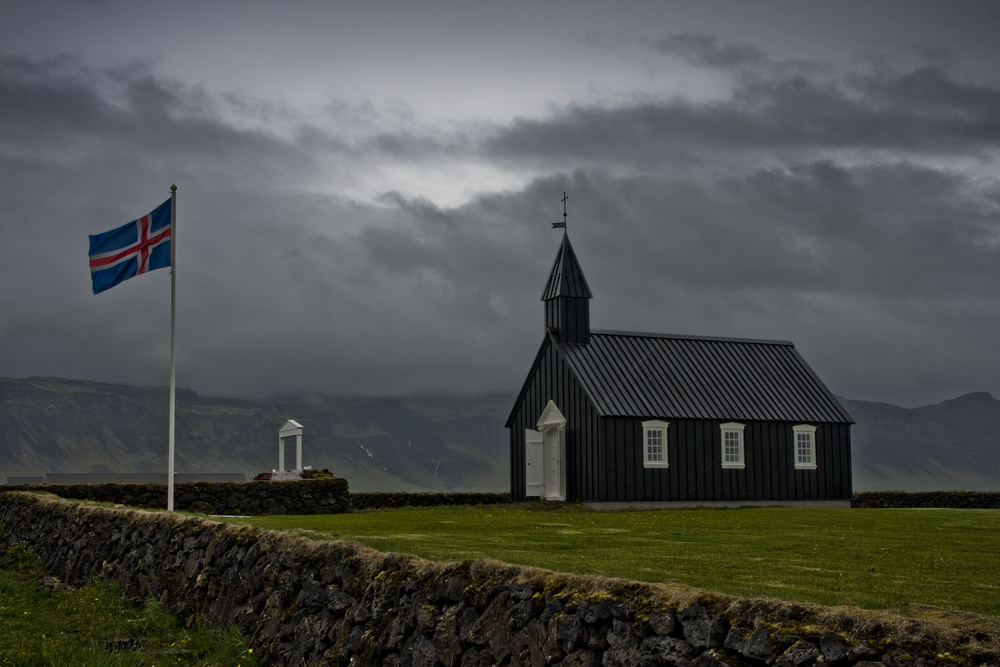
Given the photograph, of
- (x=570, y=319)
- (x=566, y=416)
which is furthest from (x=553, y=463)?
(x=570, y=319)

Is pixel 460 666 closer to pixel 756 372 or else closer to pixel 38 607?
pixel 38 607

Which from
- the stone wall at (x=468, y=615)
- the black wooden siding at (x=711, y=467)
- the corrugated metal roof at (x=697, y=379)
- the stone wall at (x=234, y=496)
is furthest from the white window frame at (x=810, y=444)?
the stone wall at (x=468, y=615)

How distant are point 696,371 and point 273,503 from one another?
16.0 metres

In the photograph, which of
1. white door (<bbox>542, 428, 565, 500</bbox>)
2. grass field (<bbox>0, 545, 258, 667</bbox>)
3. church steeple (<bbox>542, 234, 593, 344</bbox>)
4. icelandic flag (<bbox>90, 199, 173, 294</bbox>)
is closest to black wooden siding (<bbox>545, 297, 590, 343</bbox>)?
church steeple (<bbox>542, 234, 593, 344</bbox>)

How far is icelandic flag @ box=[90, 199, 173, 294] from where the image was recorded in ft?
78.2

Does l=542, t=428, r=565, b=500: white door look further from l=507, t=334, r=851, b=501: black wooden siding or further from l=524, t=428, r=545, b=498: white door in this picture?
l=507, t=334, r=851, b=501: black wooden siding

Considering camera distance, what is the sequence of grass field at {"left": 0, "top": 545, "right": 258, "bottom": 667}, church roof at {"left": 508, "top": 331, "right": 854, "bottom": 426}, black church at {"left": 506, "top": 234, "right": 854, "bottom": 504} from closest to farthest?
grass field at {"left": 0, "top": 545, "right": 258, "bottom": 667} < black church at {"left": 506, "top": 234, "right": 854, "bottom": 504} < church roof at {"left": 508, "top": 331, "right": 854, "bottom": 426}

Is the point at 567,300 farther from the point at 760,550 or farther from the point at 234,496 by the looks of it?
the point at 760,550

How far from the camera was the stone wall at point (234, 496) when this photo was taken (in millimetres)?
29109

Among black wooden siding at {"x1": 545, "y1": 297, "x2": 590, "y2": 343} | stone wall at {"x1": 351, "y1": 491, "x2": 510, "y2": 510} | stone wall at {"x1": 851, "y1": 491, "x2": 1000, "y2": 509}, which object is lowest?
stone wall at {"x1": 851, "y1": 491, "x2": 1000, "y2": 509}

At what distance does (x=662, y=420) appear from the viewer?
108 feet

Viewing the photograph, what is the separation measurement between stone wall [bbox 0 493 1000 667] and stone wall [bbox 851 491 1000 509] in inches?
1292

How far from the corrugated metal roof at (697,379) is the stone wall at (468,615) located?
772 inches

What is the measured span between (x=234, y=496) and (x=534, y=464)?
1067 centimetres
